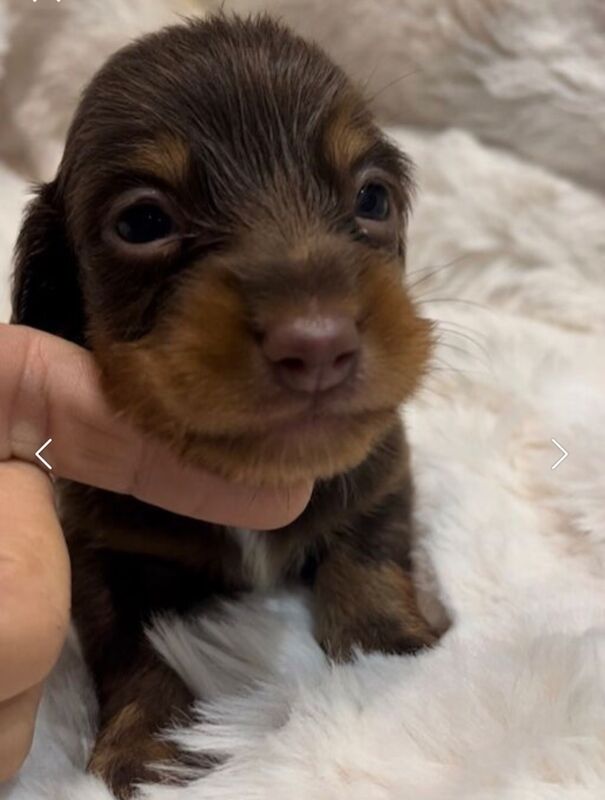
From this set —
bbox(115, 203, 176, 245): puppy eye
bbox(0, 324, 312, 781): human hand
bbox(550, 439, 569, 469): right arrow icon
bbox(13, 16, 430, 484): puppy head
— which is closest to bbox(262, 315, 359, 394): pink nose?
bbox(13, 16, 430, 484): puppy head

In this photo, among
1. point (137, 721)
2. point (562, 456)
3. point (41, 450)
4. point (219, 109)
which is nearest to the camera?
point (41, 450)

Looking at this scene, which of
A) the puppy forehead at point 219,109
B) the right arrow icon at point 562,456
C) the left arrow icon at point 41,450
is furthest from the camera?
the right arrow icon at point 562,456

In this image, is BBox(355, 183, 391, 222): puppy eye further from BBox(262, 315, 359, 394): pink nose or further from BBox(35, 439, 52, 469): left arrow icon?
BBox(35, 439, 52, 469): left arrow icon

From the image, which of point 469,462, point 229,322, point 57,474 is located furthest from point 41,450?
point 469,462

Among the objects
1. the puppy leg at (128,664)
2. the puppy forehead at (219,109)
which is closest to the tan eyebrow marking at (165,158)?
the puppy forehead at (219,109)

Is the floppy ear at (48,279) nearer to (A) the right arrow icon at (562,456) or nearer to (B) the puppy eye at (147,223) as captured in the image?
(B) the puppy eye at (147,223)

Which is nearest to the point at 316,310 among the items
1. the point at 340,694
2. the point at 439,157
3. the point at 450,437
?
the point at 340,694

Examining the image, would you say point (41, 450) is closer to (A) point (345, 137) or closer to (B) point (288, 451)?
(B) point (288, 451)
